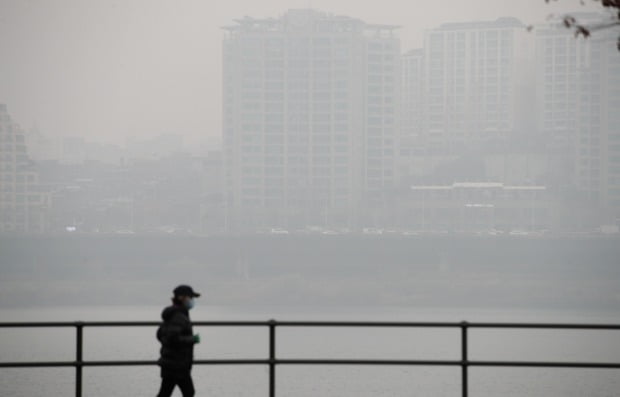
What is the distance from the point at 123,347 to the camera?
91.9m

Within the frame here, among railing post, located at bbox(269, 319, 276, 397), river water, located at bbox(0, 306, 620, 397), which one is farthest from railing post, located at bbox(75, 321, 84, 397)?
river water, located at bbox(0, 306, 620, 397)

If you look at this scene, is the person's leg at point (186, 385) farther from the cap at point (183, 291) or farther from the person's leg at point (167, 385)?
the cap at point (183, 291)

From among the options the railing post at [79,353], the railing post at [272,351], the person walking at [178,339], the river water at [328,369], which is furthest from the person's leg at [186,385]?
the river water at [328,369]

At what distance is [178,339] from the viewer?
8.52 metres

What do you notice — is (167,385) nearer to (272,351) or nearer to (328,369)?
(272,351)

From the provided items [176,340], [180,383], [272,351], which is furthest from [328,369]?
[176,340]

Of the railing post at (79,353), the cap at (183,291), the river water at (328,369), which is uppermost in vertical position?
the cap at (183,291)

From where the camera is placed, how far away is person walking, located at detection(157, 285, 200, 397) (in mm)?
8531

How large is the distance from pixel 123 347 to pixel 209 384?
29.4 meters

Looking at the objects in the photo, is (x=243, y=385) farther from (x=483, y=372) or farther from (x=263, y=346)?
(x=263, y=346)

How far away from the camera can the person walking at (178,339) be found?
28.0ft

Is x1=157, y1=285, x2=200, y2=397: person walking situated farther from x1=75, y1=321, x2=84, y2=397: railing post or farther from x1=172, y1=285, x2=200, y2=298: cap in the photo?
x1=75, y1=321, x2=84, y2=397: railing post

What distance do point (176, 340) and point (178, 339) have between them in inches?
1.2

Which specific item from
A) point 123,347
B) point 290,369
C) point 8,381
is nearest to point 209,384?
point 8,381
